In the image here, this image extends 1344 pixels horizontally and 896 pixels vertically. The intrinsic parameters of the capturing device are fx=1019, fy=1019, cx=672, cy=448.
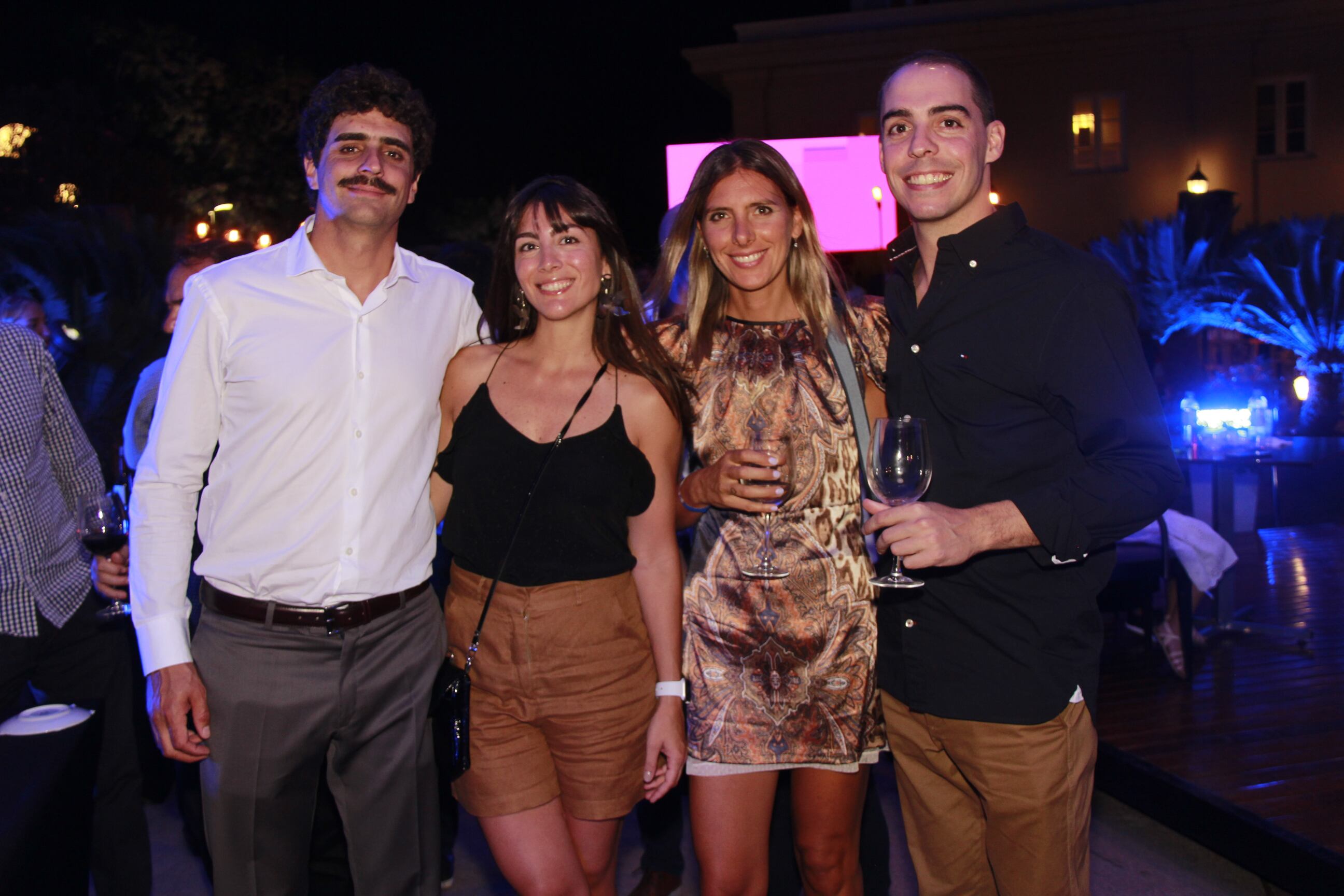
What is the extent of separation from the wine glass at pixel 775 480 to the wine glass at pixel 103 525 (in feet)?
5.36

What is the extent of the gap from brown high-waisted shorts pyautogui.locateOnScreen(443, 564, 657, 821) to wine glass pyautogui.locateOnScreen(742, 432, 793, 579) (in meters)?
0.33

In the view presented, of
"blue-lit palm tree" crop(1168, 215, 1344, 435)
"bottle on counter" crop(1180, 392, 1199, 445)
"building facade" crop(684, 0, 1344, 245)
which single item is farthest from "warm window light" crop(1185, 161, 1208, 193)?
"bottle on counter" crop(1180, 392, 1199, 445)

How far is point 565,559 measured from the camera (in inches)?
88.1

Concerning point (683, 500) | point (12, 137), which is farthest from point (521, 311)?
point (12, 137)

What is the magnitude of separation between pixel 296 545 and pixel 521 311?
2.61 feet

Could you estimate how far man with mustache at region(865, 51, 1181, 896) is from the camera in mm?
1833

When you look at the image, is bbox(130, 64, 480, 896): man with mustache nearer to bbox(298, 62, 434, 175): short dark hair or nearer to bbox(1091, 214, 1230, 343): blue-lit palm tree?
bbox(298, 62, 434, 175): short dark hair

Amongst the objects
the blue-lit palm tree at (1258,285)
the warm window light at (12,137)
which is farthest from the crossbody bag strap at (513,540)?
the warm window light at (12,137)

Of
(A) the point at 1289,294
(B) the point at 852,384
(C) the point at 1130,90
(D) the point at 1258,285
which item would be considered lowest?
(B) the point at 852,384

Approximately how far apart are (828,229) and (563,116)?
11.6m

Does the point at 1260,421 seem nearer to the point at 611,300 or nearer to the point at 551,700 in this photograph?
the point at 611,300

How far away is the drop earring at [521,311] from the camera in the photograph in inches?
100.0

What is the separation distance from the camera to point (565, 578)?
2234 mm

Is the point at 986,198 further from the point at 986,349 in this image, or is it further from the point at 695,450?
the point at 695,450
